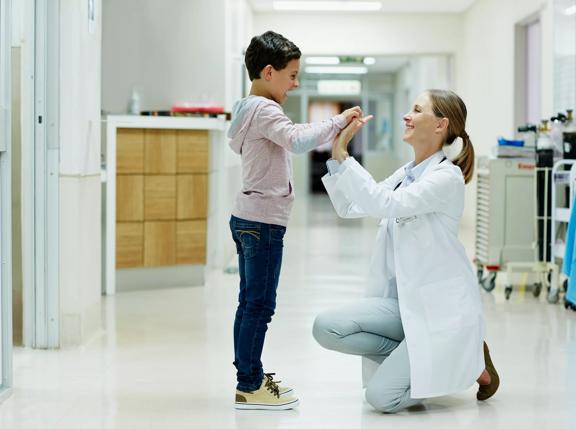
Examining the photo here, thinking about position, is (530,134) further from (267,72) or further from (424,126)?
(267,72)

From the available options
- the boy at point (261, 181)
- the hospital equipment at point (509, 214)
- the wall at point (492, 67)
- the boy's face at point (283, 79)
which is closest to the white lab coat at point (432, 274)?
the boy at point (261, 181)

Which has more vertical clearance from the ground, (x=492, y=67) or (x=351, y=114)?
(x=492, y=67)

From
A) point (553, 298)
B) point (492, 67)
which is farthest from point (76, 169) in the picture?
point (492, 67)

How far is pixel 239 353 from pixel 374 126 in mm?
19354

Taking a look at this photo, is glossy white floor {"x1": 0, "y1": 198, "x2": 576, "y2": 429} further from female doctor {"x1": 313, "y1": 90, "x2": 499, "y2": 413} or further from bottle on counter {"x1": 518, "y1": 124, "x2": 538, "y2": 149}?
bottle on counter {"x1": 518, "y1": 124, "x2": 538, "y2": 149}

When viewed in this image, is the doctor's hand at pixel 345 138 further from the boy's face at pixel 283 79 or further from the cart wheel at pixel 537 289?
the cart wheel at pixel 537 289

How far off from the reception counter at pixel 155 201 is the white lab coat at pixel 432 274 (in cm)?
314

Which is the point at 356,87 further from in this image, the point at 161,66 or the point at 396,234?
the point at 396,234

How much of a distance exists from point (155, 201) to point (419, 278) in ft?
11.1

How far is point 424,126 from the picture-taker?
10.7ft

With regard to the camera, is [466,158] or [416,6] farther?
[416,6]

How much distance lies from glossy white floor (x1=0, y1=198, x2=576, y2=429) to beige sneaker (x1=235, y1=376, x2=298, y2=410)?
0.03 meters

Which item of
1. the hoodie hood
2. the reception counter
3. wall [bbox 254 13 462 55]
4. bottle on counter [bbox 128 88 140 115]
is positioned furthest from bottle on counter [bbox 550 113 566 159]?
wall [bbox 254 13 462 55]

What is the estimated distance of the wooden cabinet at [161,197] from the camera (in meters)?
6.13
